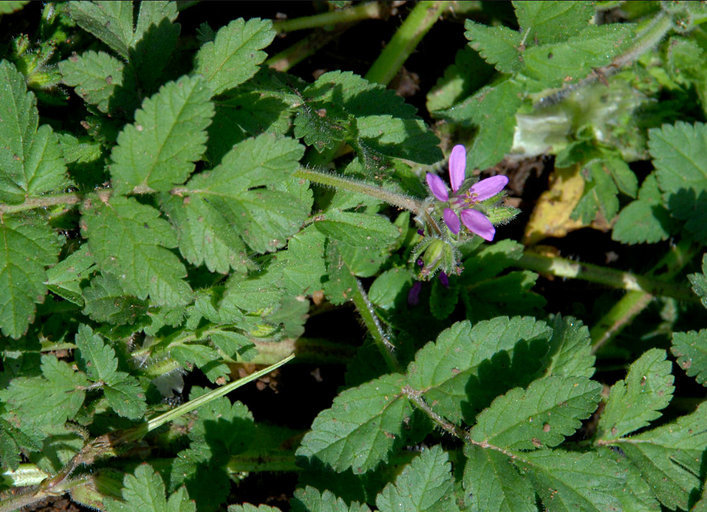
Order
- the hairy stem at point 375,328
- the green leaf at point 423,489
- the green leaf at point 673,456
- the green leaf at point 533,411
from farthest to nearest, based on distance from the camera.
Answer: the hairy stem at point 375,328 → the green leaf at point 673,456 → the green leaf at point 533,411 → the green leaf at point 423,489

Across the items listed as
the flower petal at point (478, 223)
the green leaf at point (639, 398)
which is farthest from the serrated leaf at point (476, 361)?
the green leaf at point (639, 398)

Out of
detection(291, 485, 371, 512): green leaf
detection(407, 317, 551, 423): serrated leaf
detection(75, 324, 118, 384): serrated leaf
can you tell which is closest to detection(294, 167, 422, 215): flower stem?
detection(407, 317, 551, 423): serrated leaf

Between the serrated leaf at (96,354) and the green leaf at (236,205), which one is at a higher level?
the green leaf at (236,205)

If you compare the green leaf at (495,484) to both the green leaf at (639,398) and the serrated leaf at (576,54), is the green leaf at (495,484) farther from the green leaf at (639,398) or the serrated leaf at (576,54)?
the serrated leaf at (576,54)

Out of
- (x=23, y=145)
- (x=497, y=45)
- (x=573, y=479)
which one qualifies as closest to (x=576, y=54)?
(x=497, y=45)

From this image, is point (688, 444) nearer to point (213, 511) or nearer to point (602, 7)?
point (213, 511)

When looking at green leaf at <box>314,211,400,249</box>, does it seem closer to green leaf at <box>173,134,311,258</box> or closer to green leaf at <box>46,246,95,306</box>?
green leaf at <box>173,134,311,258</box>
